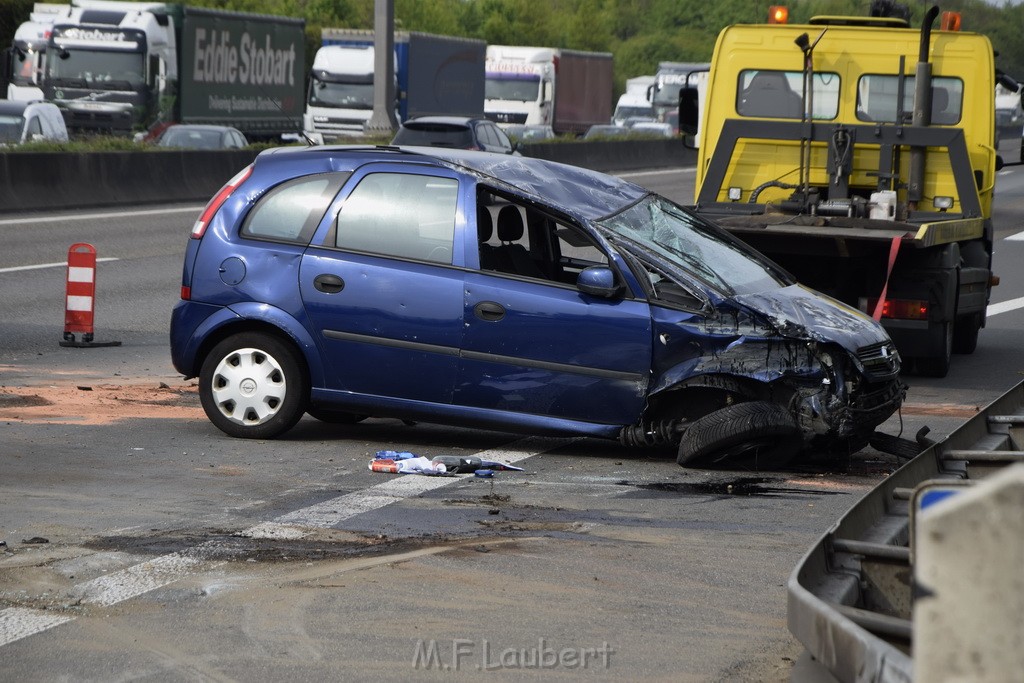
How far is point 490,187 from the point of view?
8.40m

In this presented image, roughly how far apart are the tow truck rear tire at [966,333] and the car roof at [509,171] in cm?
548

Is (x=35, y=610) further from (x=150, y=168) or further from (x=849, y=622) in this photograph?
(x=150, y=168)

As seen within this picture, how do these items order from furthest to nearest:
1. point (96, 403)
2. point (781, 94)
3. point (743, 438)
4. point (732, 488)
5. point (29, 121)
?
point (29, 121), point (781, 94), point (96, 403), point (743, 438), point (732, 488)

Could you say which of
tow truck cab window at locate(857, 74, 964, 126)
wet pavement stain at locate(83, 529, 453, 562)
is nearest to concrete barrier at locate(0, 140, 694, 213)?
tow truck cab window at locate(857, 74, 964, 126)

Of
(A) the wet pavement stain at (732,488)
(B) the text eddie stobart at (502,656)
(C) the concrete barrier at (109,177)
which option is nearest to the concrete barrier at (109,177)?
(C) the concrete barrier at (109,177)

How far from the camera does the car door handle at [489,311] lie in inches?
319

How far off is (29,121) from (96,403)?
20658 millimetres

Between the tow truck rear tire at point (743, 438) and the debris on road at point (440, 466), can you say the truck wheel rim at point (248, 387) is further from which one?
the tow truck rear tire at point (743, 438)

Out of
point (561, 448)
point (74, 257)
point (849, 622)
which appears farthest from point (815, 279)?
point (849, 622)

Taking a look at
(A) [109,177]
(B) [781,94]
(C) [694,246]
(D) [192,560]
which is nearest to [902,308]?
(B) [781,94]

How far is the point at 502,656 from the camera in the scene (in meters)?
4.76

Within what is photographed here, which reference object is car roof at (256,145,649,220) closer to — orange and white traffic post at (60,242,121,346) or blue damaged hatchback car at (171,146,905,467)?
blue damaged hatchback car at (171,146,905,467)

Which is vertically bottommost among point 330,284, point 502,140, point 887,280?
point 502,140

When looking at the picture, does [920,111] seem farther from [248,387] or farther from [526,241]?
[248,387]
